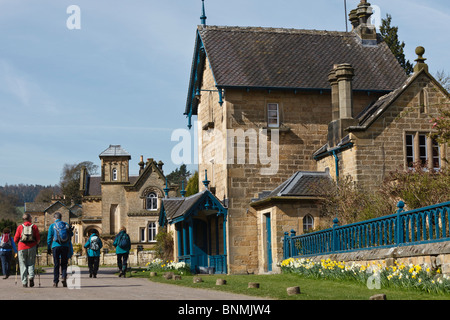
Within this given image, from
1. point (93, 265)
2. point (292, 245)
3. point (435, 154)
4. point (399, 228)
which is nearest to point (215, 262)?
point (292, 245)

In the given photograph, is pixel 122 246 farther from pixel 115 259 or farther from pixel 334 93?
pixel 115 259

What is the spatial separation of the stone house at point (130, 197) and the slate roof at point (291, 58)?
35023 mm

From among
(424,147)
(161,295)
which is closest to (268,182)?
(424,147)

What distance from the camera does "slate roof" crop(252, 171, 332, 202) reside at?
26.0m

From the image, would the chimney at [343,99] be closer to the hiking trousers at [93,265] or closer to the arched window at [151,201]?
the hiking trousers at [93,265]

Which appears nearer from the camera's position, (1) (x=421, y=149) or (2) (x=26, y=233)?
(2) (x=26, y=233)

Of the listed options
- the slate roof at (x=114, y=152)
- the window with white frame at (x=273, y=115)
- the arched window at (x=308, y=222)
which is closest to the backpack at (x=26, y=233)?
the arched window at (x=308, y=222)

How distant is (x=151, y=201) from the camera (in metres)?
68.5

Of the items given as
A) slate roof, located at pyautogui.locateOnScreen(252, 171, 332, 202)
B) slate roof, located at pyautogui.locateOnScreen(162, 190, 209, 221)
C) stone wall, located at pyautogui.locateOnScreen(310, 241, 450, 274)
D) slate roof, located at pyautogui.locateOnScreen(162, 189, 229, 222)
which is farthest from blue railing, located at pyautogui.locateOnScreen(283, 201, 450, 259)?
slate roof, located at pyautogui.locateOnScreen(162, 190, 209, 221)

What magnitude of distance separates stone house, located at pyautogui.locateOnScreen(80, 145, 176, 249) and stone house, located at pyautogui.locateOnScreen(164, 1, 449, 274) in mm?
35198

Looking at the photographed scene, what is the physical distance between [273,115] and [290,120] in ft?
2.39

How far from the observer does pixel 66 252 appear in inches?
637
